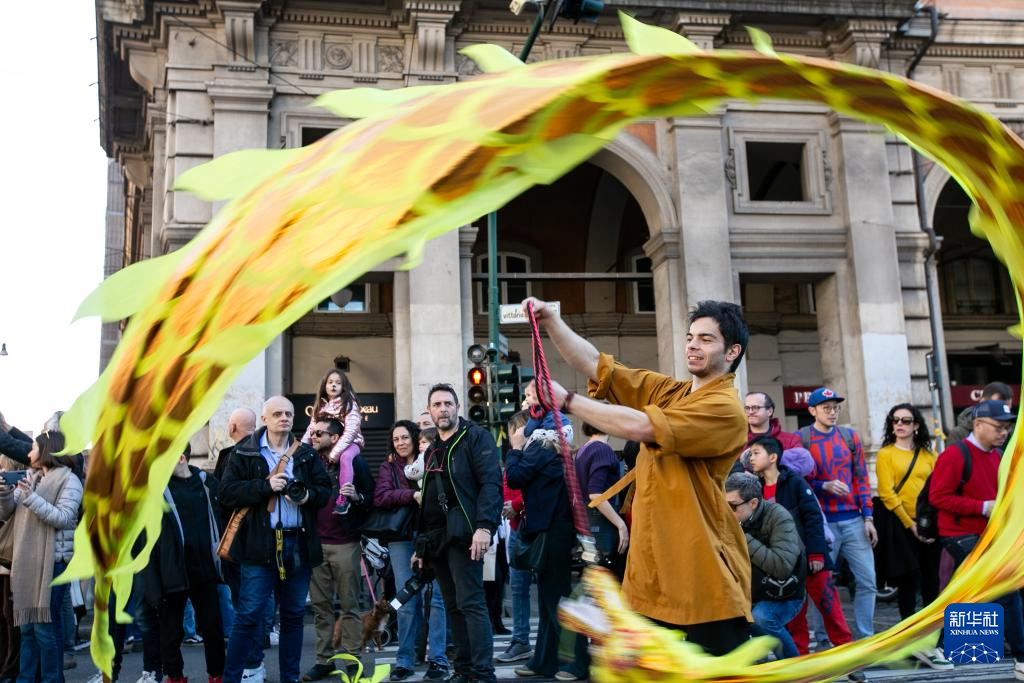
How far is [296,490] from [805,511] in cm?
370

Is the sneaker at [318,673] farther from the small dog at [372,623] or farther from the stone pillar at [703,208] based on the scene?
the stone pillar at [703,208]

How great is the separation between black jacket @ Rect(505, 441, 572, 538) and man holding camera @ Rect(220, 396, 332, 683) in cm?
148

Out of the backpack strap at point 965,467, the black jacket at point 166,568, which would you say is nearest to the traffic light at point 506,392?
the black jacket at point 166,568

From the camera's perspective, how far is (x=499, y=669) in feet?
26.0

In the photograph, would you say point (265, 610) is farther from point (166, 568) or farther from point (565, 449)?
point (565, 449)

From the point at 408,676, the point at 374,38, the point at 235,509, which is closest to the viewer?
the point at 235,509

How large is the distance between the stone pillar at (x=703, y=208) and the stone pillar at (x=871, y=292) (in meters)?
2.24

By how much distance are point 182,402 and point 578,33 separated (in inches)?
605

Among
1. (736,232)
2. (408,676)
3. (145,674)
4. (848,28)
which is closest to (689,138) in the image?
(736,232)

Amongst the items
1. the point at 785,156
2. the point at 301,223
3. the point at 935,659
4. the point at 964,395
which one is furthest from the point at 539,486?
the point at 964,395

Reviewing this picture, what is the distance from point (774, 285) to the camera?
2359 centimetres

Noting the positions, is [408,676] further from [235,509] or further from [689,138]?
[689,138]

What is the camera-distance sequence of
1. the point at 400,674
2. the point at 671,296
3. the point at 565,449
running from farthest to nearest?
the point at 671,296, the point at 400,674, the point at 565,449

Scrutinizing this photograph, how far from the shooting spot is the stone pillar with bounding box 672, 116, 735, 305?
640 inches
